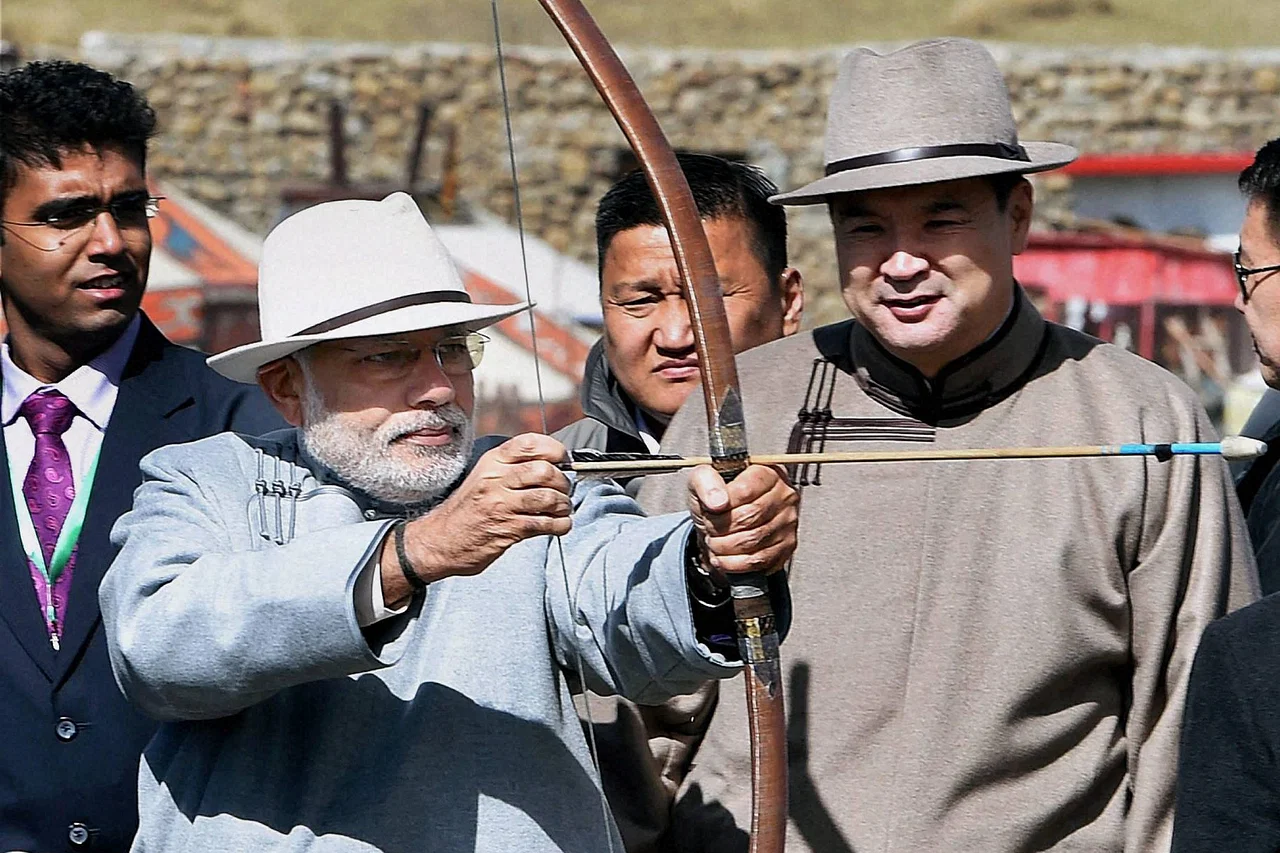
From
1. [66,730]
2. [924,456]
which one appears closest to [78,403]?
[66,730]

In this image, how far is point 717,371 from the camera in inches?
92.9

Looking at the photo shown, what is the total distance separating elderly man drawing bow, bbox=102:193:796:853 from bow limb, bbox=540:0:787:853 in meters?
0.05

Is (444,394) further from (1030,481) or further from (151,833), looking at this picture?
(1030,481)

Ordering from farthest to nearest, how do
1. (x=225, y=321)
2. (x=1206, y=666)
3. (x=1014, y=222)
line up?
(x=225, y=321)
(x=1014, y=222)
(x=1206, y=666)

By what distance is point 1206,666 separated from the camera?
1994mm

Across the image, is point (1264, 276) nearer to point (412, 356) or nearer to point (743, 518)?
point (743, 518)

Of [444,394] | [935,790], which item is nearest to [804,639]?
[935,790]

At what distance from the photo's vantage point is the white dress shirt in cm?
301

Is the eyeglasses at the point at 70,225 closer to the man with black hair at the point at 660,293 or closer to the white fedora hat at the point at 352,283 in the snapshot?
the white fedora hat at the point at 352,283

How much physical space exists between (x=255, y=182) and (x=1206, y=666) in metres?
16.9

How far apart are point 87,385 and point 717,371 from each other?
1276 millimetres

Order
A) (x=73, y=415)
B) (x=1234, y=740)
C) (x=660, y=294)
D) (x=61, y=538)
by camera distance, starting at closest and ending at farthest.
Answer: (x=1234, y=740), (x=61, y=538), (x=73, y=415), (x=660, y=294)

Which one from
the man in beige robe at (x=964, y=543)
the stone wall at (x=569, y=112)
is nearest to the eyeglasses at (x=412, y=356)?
the man in beige robe at (x=964, y=543)

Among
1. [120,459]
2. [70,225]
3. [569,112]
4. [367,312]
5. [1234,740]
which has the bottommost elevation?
[1234,740]
